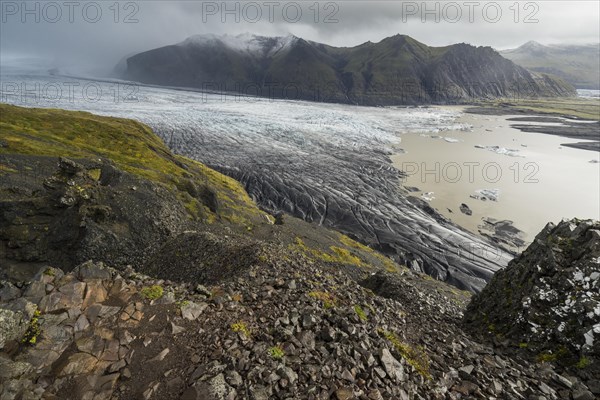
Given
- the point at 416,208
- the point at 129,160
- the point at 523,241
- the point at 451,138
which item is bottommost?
the point at 523,241

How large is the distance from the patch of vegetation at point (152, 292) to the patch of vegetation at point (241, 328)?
328 centimetres

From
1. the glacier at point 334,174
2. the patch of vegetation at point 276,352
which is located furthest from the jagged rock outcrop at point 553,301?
the glacier at point 334,174

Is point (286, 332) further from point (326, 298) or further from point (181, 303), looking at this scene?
Answer: point (181, 303)

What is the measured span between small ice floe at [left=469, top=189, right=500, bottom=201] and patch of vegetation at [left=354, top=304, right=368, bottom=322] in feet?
258

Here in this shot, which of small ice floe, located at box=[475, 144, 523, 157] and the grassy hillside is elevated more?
small ice floe, located at box=[475, 144, 523, 157]

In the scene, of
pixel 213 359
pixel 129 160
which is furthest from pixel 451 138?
pixel 213 359

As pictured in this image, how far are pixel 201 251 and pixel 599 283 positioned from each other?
2317 centimetres

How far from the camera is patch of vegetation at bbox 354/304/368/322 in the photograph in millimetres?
13220

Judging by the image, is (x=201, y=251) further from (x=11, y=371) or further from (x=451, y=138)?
(x=451, y=138)

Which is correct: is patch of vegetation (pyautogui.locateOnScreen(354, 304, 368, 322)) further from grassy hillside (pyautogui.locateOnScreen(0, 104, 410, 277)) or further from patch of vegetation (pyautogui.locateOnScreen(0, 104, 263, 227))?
patch of vegetation (pyautogui.locateOnScreen(0, 104, 263, 227))

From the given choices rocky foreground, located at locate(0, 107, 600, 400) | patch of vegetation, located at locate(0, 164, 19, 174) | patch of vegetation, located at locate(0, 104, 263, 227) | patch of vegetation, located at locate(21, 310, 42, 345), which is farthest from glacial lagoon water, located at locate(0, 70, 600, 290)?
patch of vegetation, located at locate(21, 310, 42, 345)

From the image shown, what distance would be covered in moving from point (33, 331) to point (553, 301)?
21.0m

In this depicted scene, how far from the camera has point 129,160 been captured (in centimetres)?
6153

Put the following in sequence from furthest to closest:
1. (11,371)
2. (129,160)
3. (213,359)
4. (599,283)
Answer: (129,160) < (599,283) < (213,359) < (11,371)
